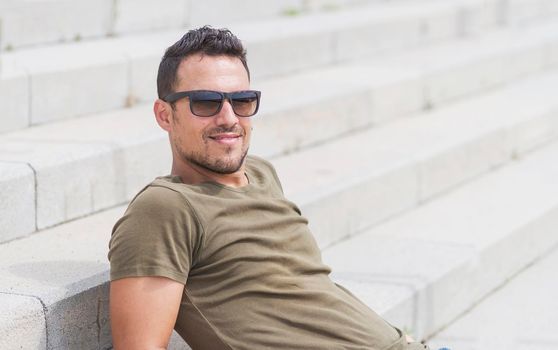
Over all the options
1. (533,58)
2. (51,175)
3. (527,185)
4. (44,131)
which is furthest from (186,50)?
(533,58)

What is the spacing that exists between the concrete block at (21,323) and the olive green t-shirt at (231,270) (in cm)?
35

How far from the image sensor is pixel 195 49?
2914 millimetres

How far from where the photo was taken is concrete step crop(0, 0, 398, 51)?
504 centimetres

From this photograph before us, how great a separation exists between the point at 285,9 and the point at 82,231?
3.98 metres

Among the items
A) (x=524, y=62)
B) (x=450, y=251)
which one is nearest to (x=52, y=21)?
(x=450, y=251)

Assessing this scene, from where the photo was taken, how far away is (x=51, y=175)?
12.3 feet

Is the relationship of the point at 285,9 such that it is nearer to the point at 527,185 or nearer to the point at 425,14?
the point at 425,14

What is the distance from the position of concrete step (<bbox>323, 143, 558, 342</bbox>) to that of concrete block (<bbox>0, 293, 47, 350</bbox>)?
1.40 metres

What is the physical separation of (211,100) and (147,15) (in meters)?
3.17

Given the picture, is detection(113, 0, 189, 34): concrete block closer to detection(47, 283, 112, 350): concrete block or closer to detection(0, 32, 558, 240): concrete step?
detection(0, 32, 558, 240): concrete step

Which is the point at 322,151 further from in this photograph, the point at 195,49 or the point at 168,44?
the point at 195,49

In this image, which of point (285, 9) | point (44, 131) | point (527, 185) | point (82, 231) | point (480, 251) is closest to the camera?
point (82, 231)

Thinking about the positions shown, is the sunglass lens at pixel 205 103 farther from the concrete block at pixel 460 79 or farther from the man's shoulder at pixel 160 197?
the concrete block at pixel 460 79

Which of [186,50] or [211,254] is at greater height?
[186,50]
